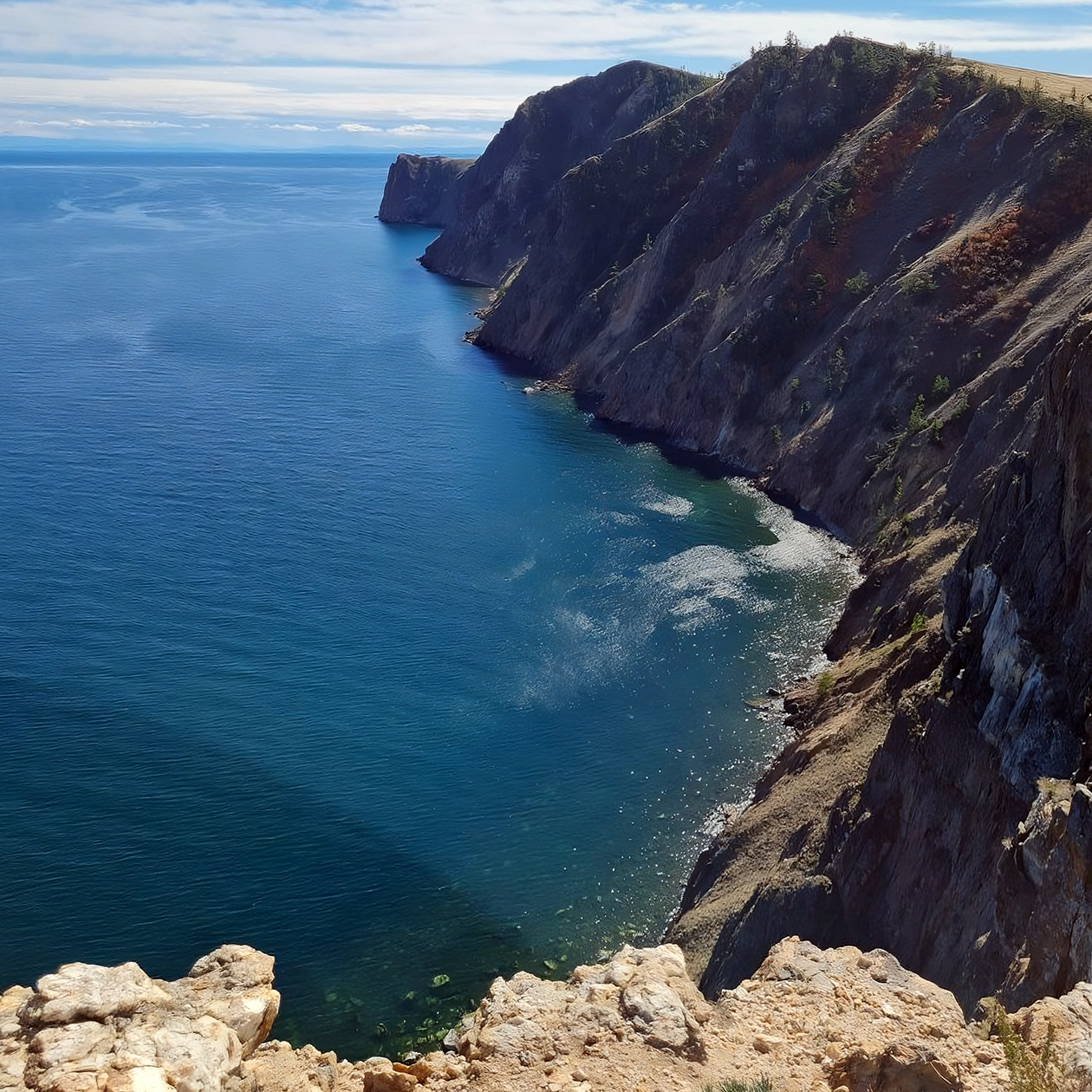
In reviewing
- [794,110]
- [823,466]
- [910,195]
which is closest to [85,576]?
[823,466]

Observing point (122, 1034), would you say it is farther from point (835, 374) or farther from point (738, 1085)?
point (835, 374)

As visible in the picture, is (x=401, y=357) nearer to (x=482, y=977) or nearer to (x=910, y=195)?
(x=910, y=195)

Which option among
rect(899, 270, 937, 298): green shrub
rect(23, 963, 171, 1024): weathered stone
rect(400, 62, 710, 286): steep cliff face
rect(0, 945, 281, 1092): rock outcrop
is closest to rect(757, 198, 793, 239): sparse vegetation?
rect(899, 270, 937, 298): green shrub

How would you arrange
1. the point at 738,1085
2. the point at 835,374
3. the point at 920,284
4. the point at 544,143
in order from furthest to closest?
1. the point at 544,143
2. the point at 835,374
3. the point at 920,284
4. the point at 738,1085

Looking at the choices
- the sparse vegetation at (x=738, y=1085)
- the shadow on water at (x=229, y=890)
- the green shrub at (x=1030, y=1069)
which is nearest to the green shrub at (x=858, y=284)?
the shadow on water at (x=229, y=890)

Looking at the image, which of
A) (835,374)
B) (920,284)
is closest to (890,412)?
(835,374)

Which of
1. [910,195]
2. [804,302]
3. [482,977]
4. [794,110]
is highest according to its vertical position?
[794,110]
